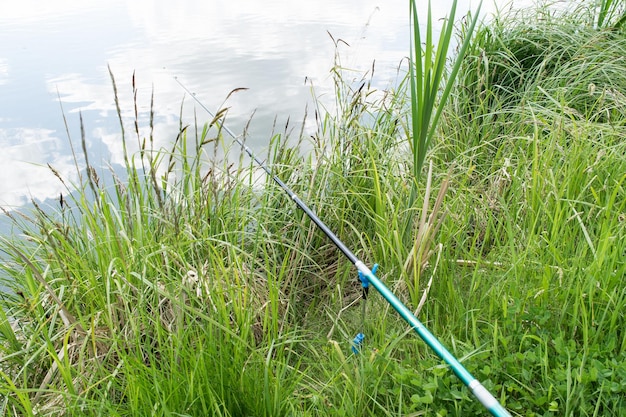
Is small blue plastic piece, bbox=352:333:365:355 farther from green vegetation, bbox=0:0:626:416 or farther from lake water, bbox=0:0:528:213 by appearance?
lake water, bbox=0:0:528:213

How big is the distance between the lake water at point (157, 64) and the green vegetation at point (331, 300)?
2.78 ft

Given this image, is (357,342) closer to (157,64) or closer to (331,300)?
(331,300)

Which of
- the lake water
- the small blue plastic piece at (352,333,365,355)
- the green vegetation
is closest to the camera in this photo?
the green vegetation

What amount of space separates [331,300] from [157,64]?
3794 millimetres

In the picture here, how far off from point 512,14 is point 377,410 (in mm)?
3583

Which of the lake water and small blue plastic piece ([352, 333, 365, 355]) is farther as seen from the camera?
the lake water

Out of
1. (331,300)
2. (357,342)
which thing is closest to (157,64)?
(331,300)

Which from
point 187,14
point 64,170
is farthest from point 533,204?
point 187,14

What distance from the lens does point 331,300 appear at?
205cm

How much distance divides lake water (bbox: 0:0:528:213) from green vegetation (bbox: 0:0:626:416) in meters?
0.85

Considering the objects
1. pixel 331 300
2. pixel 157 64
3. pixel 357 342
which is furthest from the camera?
pixel 157 64

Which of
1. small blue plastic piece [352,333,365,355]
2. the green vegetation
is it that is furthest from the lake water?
small blue plastic piece [352,333,365,355]

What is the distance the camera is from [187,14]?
294 inches

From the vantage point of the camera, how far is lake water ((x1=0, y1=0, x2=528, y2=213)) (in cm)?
354
